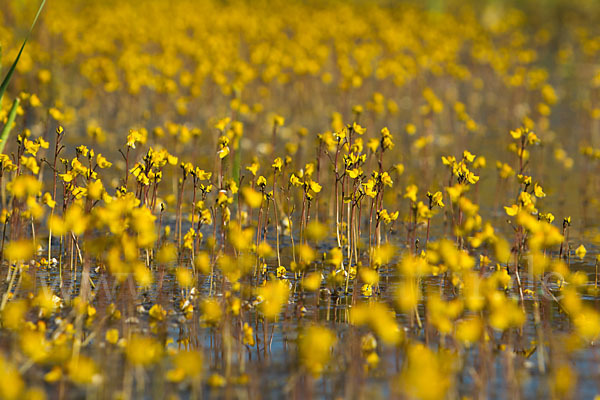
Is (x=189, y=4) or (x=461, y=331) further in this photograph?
(x=189, y=4)

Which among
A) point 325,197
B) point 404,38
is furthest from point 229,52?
point 325,197

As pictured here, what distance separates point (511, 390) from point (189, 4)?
41.1 feet

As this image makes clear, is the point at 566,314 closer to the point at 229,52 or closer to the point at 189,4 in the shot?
the point at 229,52

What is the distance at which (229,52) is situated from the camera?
10625 millimetres

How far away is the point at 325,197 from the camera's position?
6.79m

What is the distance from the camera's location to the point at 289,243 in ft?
18.8

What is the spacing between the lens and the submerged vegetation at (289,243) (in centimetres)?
338

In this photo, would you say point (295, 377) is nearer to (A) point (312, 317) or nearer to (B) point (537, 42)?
(A) point (312, 317)

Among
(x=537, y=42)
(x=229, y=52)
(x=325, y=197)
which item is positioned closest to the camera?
(x=325, y=197)

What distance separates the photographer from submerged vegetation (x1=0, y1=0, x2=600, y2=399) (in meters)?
3.38

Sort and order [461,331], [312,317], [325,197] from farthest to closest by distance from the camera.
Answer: [325,197]
[312,317]
[461,331]

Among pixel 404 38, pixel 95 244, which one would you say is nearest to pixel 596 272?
pixel 95 244

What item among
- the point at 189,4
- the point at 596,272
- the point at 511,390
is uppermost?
the point at 189,4

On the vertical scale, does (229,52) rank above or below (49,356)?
above
